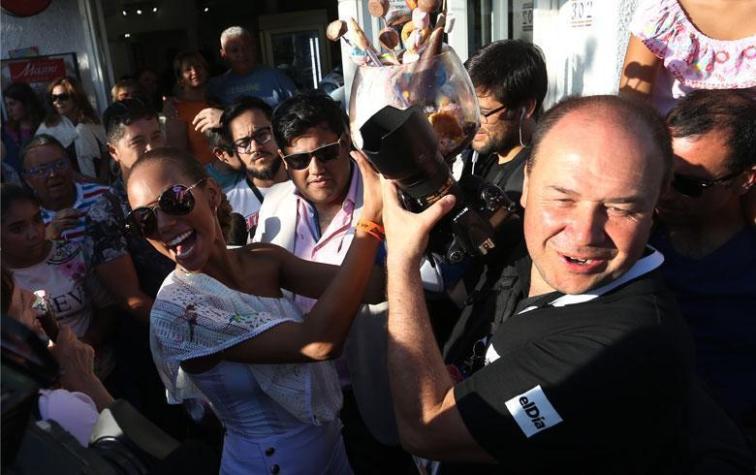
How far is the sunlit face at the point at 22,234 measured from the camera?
233 cm

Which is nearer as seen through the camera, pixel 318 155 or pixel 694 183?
pixel 694 183

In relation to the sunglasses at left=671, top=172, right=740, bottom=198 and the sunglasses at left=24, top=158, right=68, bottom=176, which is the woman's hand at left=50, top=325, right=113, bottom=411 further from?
the sunglasses at left=671, top=172, right=740, bottom=198

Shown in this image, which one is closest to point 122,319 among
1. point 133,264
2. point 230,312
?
point 133,264

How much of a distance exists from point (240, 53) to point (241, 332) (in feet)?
12.6

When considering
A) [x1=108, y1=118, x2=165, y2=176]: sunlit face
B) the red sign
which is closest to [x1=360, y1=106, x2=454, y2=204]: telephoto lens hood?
[x1=108, y1=118, x2=165, y2=176]: sunlit face

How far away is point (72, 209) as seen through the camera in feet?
9.25

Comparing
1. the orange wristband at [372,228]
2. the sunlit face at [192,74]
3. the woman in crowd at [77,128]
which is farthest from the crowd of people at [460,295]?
the woman in crowd at [77,128]

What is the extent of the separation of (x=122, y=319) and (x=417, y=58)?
2098mm

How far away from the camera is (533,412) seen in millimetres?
1118

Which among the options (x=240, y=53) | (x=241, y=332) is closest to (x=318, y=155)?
(x=241, y=332)

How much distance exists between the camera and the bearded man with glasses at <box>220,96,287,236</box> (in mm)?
2828

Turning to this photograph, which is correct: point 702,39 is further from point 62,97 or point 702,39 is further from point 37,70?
point 37,70

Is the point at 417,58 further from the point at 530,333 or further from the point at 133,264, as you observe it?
the point at 133,264

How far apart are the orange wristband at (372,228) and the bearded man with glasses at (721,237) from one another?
878mm
